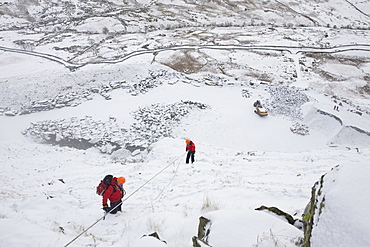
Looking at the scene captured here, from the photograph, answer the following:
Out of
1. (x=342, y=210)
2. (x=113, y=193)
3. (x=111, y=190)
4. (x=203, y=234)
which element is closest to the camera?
(x=342, y=210)

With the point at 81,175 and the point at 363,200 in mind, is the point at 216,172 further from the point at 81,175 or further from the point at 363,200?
the point at 363,200

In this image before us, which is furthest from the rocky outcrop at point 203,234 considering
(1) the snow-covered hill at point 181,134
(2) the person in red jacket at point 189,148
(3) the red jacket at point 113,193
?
(2) the person in red jacket at point 189,148

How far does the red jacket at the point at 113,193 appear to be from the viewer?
696cm

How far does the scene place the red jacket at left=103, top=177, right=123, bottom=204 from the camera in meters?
6.96

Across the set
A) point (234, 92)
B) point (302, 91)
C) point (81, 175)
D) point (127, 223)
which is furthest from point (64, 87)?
point (302, 91)

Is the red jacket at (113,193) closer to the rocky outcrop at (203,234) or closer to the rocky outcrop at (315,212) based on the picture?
the rocky outcrop at (203,234)

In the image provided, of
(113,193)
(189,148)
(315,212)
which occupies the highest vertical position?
(315,212)

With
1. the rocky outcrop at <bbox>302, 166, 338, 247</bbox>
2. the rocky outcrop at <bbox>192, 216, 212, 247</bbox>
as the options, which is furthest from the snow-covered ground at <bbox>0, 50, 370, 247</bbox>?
the rocky outcrop at <bbox>302, 166, 338, 247</bbox>

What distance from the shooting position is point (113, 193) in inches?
279

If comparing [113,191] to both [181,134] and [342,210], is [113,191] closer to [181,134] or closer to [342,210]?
[342,210]

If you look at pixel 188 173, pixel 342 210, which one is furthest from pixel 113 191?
pixel 342 210

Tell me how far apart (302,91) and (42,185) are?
972 inches

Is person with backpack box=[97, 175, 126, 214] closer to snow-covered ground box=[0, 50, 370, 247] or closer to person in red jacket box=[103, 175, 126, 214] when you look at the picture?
person in red jacket box=[103, 175, 126, 214]

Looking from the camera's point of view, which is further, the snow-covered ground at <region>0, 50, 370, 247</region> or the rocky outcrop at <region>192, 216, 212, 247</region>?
the snow-covered ground at <region>0, 50, 370, 247</region>
